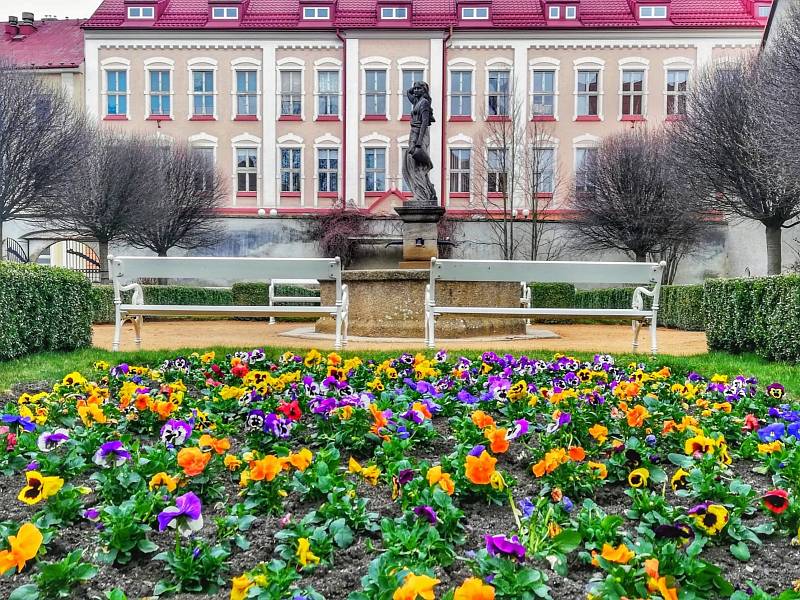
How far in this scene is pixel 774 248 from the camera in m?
18.0

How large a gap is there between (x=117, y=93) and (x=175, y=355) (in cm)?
2667

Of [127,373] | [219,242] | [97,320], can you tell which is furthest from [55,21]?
[127,373]

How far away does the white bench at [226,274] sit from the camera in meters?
→ 6.92

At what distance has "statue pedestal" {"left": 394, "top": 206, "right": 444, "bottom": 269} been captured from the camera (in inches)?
439

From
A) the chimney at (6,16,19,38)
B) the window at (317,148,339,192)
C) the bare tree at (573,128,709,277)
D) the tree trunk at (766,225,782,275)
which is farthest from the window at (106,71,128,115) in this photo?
the tree trunk at (766,225,782,275)

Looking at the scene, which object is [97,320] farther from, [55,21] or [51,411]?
[55,21]

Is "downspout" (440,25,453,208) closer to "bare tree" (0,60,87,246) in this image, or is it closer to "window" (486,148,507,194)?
"window" (486,148,507,194)

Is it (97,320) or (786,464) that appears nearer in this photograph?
(786,464)

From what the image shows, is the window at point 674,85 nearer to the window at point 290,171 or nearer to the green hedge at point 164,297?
the window at point 290,171

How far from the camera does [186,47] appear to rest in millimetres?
29203

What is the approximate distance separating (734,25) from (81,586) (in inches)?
1247

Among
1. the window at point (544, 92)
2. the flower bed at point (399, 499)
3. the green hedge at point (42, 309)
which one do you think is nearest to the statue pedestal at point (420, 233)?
the green hedge at point (42, 309)

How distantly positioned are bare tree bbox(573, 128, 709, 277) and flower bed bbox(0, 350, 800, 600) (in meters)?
19.0

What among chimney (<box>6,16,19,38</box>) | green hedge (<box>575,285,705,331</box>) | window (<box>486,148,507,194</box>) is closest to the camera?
green hedge (<box>575,285,705,331</box>)
